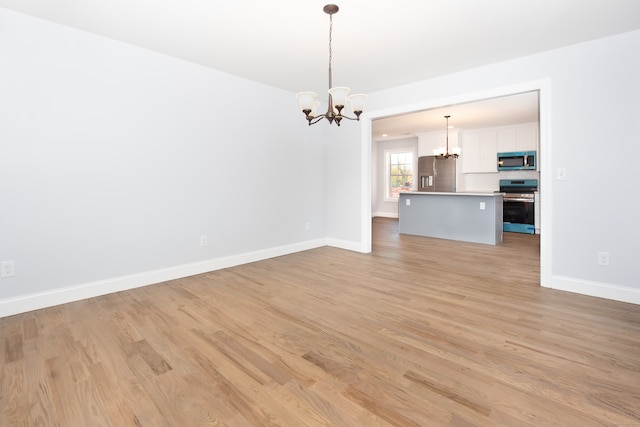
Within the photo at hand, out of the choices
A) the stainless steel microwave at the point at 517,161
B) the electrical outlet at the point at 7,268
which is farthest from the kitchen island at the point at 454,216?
the electrical outlet at the point at 7,268

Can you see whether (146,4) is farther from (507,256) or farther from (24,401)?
(507,256)

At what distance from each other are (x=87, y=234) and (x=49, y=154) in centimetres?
78

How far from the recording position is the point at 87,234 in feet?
9.87

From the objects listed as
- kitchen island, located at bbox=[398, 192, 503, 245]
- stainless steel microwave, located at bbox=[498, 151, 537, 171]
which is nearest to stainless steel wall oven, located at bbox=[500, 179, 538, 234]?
stainless steel microwave, located at bbox=[498, 151, 537, 171]

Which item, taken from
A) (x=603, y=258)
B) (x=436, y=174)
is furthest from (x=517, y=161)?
(x=603, y=258)

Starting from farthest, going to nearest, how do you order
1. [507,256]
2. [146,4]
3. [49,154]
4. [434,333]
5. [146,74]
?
1. [507,256]
2. [146,74]
3. [49,154]
4. [146,4]
5. [434,333]

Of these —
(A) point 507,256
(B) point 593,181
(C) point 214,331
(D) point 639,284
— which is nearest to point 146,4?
(C) point 214,331

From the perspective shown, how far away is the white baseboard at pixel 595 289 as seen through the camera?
→ 113 inches

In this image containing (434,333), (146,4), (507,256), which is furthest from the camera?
(507,256)

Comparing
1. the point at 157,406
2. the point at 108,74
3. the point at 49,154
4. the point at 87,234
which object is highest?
the point at 108,74

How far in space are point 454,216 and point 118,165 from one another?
554 cm

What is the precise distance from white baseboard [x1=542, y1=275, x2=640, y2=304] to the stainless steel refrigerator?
5.07 metres

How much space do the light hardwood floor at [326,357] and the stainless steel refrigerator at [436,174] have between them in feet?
16.6

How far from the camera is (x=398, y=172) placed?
998 centimetres
